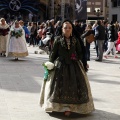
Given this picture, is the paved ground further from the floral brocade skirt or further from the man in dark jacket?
the man in dark jacket

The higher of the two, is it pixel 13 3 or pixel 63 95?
pixel 13 3

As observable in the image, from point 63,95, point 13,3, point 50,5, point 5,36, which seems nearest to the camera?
point 63,95

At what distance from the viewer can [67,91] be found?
676 cm

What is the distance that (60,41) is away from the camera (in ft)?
22.8

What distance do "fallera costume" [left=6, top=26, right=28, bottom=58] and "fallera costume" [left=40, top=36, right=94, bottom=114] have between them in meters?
8.30

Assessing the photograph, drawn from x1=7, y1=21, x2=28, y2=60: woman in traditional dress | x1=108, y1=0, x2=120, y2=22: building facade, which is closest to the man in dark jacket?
x1=7, y1=21, x2=28, y2=60: woman in traditional dress

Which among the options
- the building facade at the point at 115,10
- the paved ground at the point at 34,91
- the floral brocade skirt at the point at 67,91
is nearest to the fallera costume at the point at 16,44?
the paved ground at the point at 34,91

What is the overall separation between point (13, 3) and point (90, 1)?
238ft

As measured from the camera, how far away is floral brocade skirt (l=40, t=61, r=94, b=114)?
22.2 ft

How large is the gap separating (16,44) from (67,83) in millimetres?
8685


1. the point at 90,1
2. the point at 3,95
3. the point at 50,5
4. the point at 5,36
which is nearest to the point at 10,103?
the point at 3,95

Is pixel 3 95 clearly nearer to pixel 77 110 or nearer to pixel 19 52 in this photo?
pixel 77 110

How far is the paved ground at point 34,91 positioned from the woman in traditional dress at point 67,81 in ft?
0.65

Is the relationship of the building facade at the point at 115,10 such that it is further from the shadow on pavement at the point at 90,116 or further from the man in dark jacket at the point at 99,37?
the shadow on pavement at the point at 90,116
